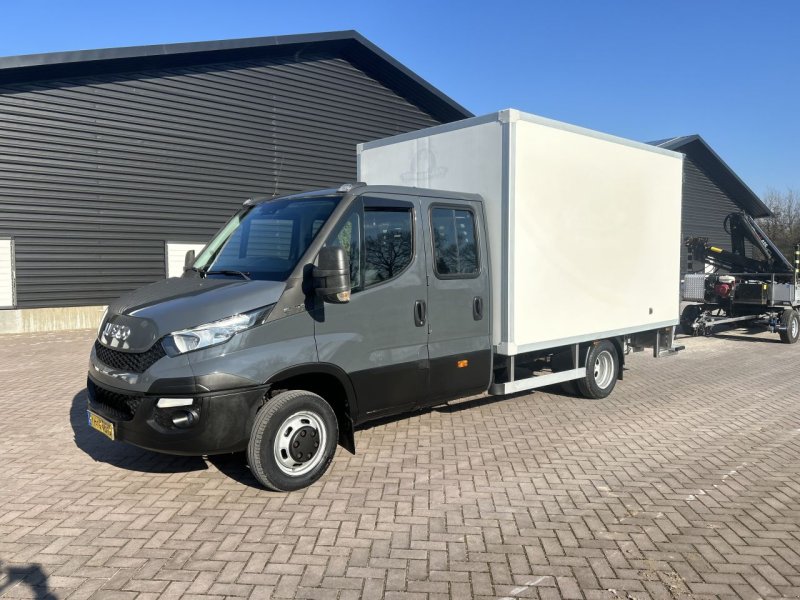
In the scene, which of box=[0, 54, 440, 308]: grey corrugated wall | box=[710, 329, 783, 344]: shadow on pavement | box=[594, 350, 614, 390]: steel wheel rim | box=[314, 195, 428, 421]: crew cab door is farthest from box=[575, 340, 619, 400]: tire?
box=[0, 54, 440, 308]: grey corrugated wall

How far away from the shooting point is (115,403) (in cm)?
445

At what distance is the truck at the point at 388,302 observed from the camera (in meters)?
4.25

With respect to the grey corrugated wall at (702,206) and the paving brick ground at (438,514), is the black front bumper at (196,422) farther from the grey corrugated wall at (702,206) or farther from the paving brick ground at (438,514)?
the grey corrugated wall at (702,206)

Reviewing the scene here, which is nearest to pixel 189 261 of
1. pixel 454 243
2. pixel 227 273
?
pixel 227 273

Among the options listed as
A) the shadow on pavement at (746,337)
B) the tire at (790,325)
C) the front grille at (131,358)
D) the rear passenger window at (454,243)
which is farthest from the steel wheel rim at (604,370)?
the shadow on pavement at (746,337)

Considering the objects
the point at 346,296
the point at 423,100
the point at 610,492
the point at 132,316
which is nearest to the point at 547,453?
the point at 610,492

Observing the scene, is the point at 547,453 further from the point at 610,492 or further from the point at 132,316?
the point at 132,316

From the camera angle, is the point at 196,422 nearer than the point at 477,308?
Yes

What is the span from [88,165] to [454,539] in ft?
46.3

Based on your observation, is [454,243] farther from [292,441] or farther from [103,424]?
[103,424]

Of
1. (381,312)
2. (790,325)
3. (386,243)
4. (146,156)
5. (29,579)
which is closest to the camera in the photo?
(29,579)

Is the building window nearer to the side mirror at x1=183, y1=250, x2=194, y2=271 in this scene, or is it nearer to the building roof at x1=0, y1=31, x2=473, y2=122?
the building roof at x1=0, y1=31, x2=473, y2=122

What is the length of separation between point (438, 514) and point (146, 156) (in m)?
14.0

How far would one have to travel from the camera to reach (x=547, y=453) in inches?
222
